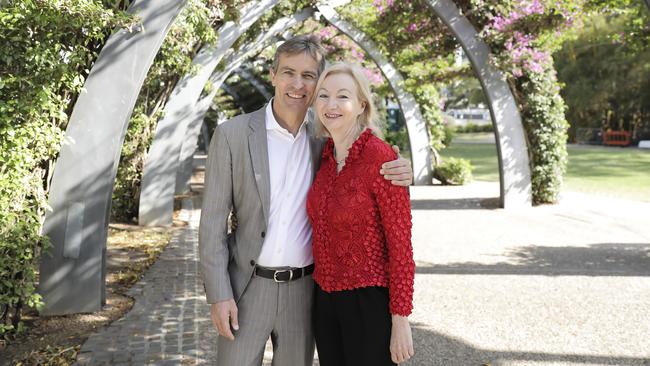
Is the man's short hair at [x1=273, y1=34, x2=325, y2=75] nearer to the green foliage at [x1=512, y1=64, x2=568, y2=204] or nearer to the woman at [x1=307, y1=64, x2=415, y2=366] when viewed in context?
the woman at [x1=307, y1=64, x2=415, y2=366]

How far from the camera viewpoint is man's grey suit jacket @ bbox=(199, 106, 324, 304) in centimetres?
216

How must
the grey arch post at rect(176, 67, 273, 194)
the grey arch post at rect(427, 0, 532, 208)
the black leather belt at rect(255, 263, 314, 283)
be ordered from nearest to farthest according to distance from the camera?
the black leather belt at rect(255, 263, 314, 283), the grey arch post at rect(427, 0, 532, 208), the grey arch post at rect(176, 67, 273, 194)

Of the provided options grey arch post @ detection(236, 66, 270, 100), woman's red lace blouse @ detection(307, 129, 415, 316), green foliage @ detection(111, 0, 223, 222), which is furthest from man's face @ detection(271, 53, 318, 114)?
grey arch post @ detection(236, 66, 270, 100)

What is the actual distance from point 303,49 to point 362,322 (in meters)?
1.04

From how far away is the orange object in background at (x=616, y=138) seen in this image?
33406 millimetres

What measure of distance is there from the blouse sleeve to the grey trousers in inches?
16.1

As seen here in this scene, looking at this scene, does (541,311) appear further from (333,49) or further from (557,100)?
(333,49)

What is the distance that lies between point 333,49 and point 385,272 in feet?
50.2

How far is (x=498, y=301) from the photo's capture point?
16.9ft

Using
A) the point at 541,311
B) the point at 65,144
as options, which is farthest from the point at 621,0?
the point at 65,144

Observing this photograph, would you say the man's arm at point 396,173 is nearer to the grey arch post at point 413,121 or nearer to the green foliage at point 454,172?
the grey arch post at point 413,121

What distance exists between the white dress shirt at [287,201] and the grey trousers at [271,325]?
10cm

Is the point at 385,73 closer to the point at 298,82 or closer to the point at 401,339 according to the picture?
the point at 298,82

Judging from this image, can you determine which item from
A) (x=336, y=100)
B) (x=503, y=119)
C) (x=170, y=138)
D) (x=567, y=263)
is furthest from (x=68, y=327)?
(x=503, y=119)
